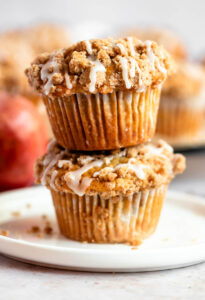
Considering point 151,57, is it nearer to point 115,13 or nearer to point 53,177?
point 53,177

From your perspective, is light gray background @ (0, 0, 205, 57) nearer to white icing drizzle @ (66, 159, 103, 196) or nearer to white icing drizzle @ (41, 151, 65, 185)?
white icing drizzle @ (41, 151, 65, 185)

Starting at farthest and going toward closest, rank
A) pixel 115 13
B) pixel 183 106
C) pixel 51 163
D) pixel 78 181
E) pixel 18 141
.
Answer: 1. pixel 115 13
2. pixel 183 106
3. pixel 18 141
4. pixel 51 163
5. pixel 78 181

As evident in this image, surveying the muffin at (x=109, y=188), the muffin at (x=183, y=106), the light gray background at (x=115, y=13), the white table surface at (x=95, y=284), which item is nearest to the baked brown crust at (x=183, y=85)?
the muffin at (x=183, y=106)

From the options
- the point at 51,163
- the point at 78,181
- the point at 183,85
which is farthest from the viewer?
the point at 183,85

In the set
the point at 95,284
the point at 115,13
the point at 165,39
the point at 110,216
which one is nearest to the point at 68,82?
the point at 110,216

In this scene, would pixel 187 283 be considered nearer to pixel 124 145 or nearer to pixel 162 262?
pixel 162 262

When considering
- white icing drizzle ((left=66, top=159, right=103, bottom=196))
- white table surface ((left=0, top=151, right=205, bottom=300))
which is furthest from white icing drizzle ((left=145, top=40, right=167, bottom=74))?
white table surface ((left=0, top=151, right=205, bottom=300))

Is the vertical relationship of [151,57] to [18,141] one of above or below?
above

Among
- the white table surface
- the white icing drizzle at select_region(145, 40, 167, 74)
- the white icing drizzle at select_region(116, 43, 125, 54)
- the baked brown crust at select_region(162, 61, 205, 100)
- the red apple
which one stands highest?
the white icing drizzle at select_region(116, 43, 125, 54)
